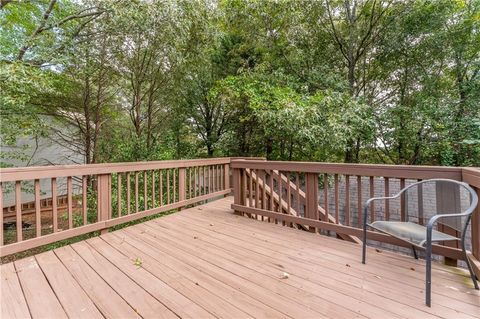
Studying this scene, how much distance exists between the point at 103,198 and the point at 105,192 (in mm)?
79

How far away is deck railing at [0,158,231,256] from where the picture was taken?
7.80ft

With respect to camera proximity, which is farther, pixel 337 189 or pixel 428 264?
pixel 337 189

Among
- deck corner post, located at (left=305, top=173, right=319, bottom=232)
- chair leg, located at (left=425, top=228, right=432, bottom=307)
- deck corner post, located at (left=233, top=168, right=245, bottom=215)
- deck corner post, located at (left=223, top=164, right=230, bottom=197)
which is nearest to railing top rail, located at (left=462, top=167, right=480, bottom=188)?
chair leg, located at (left=425, top=228, right=432, bottom=307)

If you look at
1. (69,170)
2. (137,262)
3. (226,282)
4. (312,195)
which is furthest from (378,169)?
(69,170)

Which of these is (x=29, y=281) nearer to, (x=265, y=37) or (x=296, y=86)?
(x=296, y=86)

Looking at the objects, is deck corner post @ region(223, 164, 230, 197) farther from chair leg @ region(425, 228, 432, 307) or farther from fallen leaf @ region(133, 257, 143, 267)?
chair leg @ region(425, 228, 432, 307)

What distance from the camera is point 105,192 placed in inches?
120

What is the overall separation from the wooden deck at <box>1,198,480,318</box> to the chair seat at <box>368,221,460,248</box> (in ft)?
1.26

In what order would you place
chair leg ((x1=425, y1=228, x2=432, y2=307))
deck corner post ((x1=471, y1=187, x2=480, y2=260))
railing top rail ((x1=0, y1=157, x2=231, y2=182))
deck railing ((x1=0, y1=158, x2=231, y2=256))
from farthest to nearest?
1. deck railing ((x1=0, y1=158, x2=231, y2=256))
2. railing top rail ((x1=0, y1=157, x2=231, y2=182))
3. deck corner post ((x1=471, y1=187, x2=480, y2=260))
4. chair leg ((x1=425, y1=228, x2=432, y2=307))

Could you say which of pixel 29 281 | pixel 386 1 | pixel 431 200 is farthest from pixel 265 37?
pixel 29 281

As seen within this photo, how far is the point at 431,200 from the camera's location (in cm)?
413

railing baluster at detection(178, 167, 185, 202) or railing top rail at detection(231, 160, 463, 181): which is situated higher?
railing top rail at detection(231, 160, 463, 181)

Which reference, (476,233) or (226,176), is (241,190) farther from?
(476,233)

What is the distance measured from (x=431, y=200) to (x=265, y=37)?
17.6 ft
